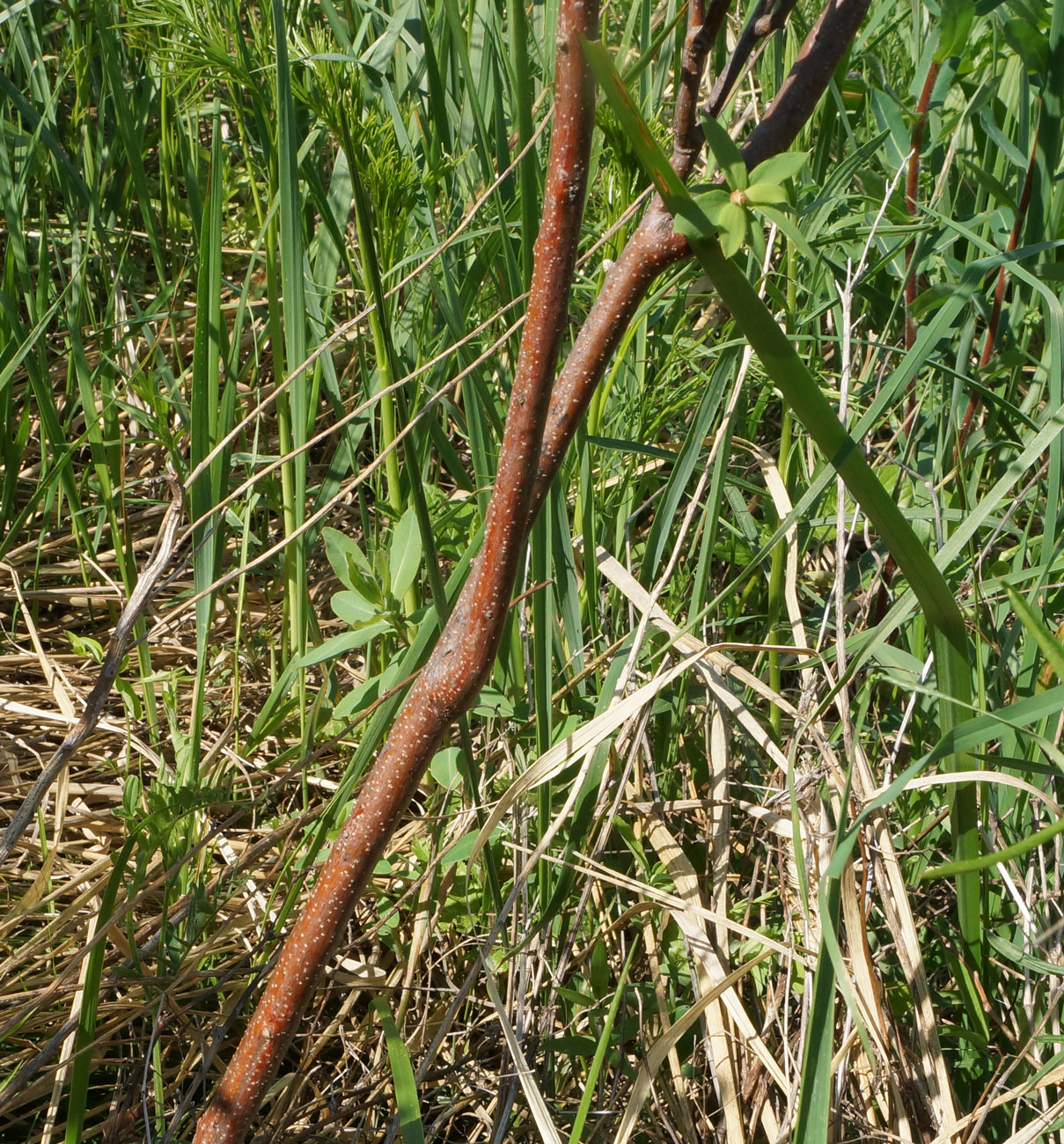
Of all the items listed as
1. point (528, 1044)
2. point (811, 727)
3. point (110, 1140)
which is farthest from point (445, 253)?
point (110, 1140)

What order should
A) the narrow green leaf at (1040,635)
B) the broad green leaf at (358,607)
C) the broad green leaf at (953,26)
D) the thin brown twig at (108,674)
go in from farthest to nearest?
the broad green leaf at (358,607)
the broad green leaf at (953,26)
the thin brown twig at (108,674)
the narrow green leaf at (1040,635)

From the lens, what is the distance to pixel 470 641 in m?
0.69

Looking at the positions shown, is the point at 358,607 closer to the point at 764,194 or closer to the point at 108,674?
the point at 108,674

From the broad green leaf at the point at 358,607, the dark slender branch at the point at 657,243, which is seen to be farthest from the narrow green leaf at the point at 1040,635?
the broad green leaf at the point at 358,607

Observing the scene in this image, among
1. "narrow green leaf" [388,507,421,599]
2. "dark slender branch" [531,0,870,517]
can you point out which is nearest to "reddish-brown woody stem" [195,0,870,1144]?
"dark slender branch" [531,0,870,517]

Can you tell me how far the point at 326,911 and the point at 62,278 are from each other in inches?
62.5

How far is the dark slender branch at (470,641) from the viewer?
584 millimetres

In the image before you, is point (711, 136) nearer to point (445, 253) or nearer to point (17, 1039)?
point (445, 253)

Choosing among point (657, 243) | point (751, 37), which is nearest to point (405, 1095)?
point (657, 243)

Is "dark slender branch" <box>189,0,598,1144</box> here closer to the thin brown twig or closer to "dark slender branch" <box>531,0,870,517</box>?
"dark slender branch" <box>531,0,870,517</box>

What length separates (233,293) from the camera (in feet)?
7.02

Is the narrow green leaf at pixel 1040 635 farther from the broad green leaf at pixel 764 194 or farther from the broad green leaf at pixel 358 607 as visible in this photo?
the broad green leaf at pixel 358 607

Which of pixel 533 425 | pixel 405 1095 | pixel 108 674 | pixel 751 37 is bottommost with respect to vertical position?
pixel 405 1095

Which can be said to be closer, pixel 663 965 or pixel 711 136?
pixel 711 136
